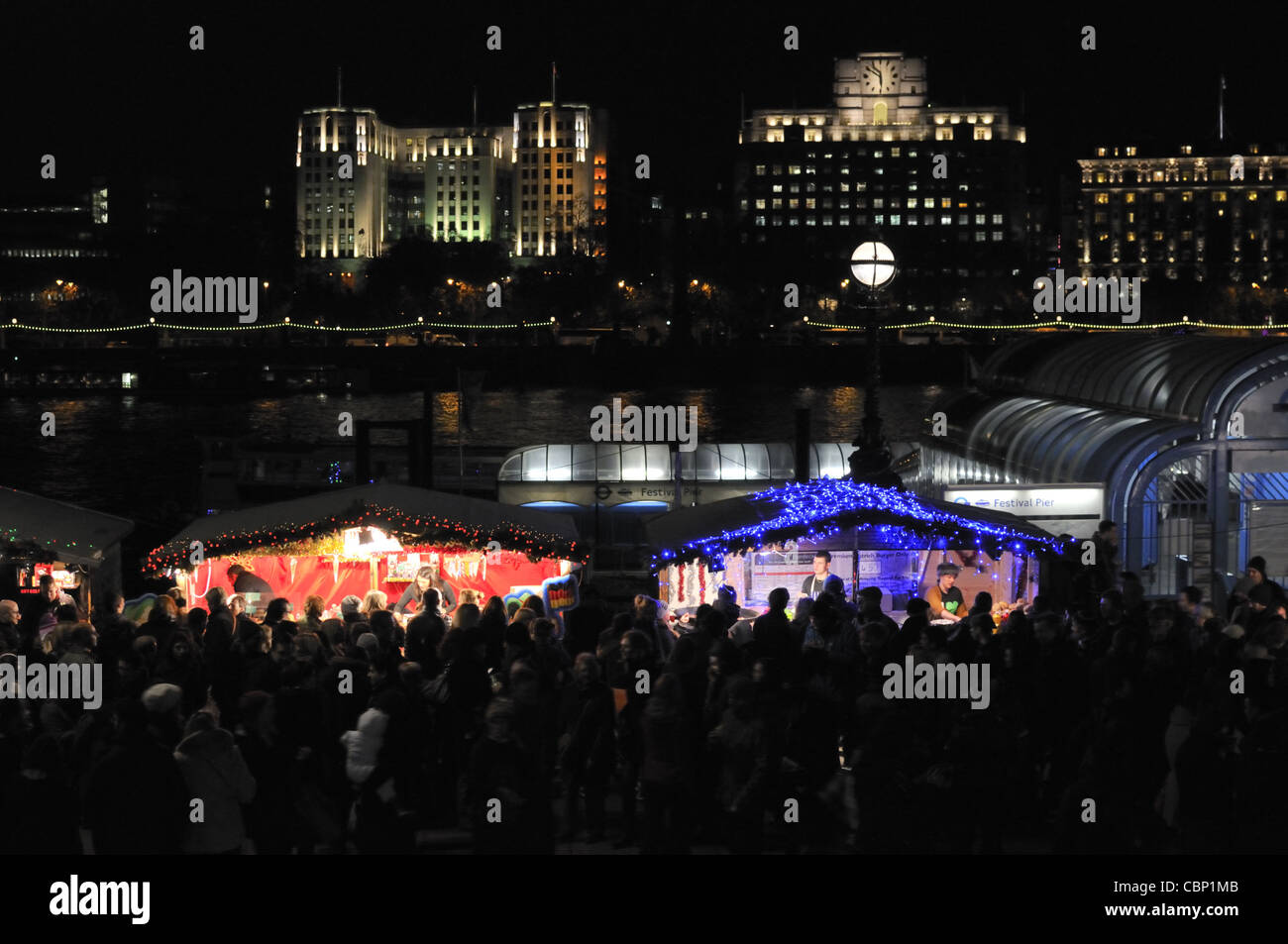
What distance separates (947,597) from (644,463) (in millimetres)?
14544

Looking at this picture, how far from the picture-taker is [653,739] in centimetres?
789

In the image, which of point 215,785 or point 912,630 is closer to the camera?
point 215,785

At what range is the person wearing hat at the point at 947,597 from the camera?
12550 millimetres

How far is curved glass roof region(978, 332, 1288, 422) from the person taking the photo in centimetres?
1653

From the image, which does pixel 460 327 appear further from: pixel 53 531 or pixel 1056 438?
pixel 53 531

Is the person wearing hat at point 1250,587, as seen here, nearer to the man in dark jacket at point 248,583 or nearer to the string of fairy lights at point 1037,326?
the man in dark jacket at point 248,583

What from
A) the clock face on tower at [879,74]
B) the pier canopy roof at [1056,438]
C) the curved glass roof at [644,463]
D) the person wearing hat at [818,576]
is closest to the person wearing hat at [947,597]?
the person wearing hat at [818,576]

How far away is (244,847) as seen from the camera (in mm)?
8484

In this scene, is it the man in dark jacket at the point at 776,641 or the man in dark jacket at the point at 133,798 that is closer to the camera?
the man in dark jacket at the point at 133,798

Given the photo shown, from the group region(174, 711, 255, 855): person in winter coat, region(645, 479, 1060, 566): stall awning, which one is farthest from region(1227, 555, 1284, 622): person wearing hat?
region(174, 711, 255, 855): person in winter coat

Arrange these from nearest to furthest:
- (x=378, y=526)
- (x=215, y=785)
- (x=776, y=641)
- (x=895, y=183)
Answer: (x=215, y=785) → (x=776, y=641) → (x=378, y=526) → (x=895, y=183)

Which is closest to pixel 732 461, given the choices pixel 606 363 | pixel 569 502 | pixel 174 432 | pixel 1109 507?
pixel 569 502

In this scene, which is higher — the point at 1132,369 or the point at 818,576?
the point at 1132,369

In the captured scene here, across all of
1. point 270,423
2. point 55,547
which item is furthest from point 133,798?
point 270,423
